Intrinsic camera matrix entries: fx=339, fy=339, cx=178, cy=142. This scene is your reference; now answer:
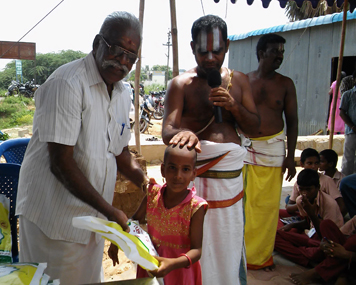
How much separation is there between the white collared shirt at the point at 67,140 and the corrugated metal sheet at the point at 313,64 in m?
9.56

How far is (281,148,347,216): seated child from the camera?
3.48m

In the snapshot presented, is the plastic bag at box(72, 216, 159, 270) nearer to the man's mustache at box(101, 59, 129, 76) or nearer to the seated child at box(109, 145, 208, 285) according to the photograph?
the seated child at box(109, 145, 208, 285)

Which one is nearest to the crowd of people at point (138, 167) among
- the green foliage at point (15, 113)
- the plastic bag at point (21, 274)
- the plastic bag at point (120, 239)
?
the plastic bag at point (120, 239)

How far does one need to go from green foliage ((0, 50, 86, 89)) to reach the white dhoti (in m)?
36.6

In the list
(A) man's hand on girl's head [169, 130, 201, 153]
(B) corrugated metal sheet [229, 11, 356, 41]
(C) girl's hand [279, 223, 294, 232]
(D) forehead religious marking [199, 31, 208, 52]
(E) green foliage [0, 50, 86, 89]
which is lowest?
(C) girl's hand [279, 223, 294, 232]

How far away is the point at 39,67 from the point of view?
3612 cm

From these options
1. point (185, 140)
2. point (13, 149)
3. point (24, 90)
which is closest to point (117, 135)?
point (185, 140)

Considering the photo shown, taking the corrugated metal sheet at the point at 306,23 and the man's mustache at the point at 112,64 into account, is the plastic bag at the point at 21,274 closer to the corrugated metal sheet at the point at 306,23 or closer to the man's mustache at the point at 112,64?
the man's mustache at the point at 112,64

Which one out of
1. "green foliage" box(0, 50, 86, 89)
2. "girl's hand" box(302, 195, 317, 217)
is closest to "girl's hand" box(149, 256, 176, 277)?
"girl's hand" box(302, 195, 317, 217)

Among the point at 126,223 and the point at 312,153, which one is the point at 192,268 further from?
the point at 312,153

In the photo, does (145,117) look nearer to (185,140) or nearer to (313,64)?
(313,64)

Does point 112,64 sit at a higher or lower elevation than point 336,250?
higher

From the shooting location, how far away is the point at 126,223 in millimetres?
1437

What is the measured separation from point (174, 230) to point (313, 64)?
10.2m
